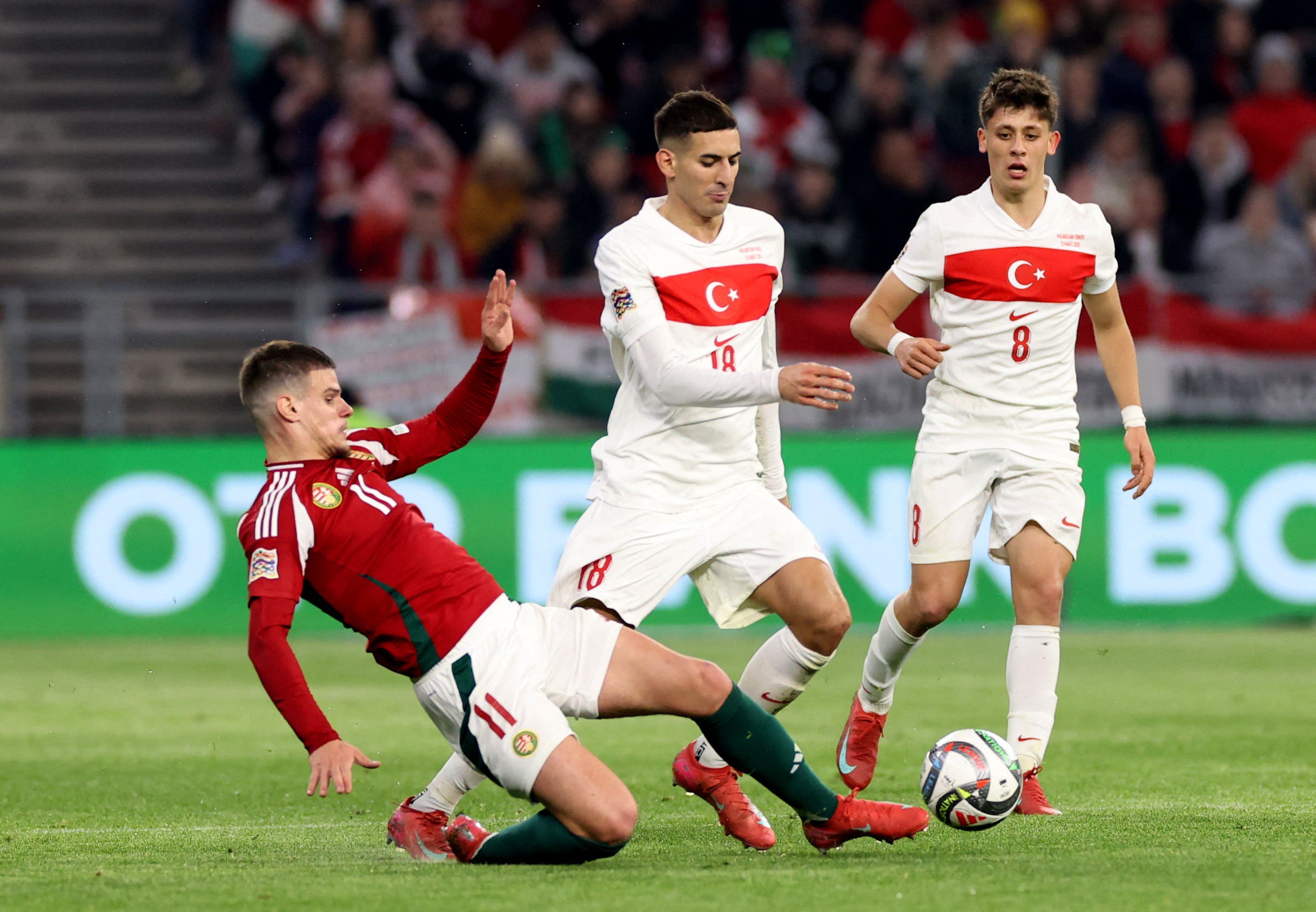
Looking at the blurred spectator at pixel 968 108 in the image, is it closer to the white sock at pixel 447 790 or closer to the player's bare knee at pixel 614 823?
the white sock at pixel 447 790

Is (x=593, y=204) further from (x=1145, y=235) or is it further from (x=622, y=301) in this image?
(x=622, y=301)

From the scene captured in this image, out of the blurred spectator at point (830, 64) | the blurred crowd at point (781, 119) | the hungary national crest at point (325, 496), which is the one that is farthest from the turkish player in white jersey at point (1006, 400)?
the blurred spectator at point (830, 64)

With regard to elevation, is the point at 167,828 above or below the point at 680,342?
below

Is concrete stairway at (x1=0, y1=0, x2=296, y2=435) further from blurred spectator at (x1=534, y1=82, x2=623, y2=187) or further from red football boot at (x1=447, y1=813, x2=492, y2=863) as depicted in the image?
red football boot at (x1=447, y1=813, x2=492, y2=863)

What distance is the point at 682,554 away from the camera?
5.78m

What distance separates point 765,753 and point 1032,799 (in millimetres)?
1244

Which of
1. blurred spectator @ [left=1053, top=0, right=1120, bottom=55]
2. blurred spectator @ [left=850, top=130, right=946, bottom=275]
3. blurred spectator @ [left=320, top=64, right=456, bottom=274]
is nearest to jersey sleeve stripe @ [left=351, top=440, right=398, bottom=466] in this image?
blurred spectator @ [left=850, top=130, right=946, bottom=275]

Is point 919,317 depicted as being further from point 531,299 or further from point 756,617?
point 756,617

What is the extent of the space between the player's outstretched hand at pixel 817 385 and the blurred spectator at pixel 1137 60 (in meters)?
11.0

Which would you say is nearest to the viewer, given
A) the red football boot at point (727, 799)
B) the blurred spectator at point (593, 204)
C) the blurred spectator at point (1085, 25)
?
the red football boot at point (727, 799)

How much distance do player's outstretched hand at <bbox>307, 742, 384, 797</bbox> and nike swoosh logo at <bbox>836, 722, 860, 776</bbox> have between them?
2239 millimetres

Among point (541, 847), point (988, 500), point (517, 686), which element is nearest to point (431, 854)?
point (541, 847)

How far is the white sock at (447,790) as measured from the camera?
5.53 metres

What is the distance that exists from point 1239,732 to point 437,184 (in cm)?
830
